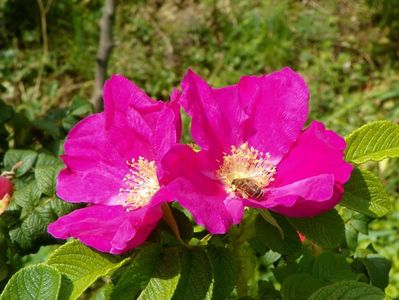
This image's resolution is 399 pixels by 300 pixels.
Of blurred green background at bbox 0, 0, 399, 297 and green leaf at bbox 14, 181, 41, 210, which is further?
blurred green background at bbox 0, 0, 399, 297

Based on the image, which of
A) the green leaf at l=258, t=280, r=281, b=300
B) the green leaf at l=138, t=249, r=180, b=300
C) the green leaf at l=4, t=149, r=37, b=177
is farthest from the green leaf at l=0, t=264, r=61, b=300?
the green leaf at l=4, t=149, r=37, b=177

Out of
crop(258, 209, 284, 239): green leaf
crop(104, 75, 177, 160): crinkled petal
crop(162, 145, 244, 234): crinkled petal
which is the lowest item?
crop(258, 209, 284, 239): green leaf

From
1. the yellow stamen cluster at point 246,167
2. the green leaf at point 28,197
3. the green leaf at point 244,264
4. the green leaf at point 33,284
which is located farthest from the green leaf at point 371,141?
the green leaf at point 28,197

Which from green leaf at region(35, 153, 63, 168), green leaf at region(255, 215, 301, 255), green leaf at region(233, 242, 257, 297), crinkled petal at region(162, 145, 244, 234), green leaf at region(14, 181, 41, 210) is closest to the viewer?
crinkled petal at region(162, 145, 244, 234)

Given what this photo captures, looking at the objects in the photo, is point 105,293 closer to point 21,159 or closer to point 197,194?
point 197,194

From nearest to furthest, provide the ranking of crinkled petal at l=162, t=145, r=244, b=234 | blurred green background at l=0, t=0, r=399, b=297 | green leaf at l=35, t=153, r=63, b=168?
crinkled petal at l=162, t=145, r=244, b=234
green leaf at l=35, t=153, r=63, b=168
blurred green background at l=0, t=0, r=399, b=297

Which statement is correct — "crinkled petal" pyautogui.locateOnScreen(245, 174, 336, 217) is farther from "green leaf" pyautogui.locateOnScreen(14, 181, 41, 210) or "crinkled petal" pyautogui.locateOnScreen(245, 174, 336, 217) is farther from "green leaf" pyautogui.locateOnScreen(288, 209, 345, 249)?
"green leaf" pyautogui.locateOnScreen(14, 181, 41, 210)

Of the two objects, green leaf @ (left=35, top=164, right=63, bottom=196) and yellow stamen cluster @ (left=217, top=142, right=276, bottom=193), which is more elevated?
yellow stamen cluster @ (left=217, top=142, right=276, bottom=193)
